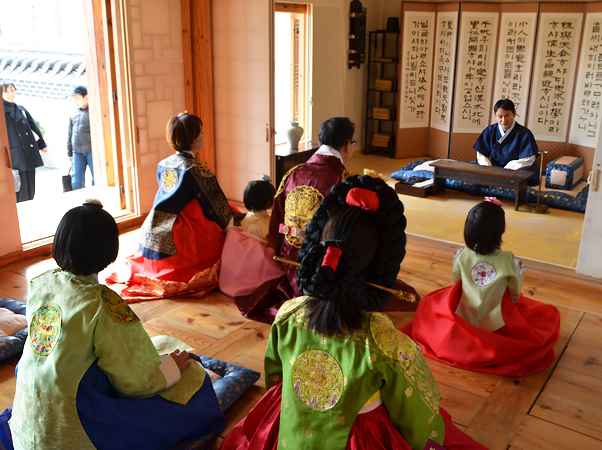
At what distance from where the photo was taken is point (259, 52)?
4.73 meters

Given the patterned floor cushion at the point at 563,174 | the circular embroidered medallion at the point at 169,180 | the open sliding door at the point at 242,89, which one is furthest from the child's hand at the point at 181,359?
the patterned floor cushion at the point at 563,174

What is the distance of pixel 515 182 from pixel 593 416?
3.20 meters

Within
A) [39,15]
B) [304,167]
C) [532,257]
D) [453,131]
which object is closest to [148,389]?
[304,167]

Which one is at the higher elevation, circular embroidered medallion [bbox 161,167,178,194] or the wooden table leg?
circular embroidered medallion [bbox 161,167,178,194]

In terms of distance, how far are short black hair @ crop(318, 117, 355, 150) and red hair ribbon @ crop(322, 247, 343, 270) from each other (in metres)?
1.90

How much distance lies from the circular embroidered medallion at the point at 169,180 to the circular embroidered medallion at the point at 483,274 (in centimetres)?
184

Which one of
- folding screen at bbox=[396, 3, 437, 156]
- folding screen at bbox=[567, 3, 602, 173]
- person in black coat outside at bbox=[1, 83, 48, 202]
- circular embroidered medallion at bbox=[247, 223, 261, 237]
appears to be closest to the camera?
circular embroidered medallion at bbox=[247, 223, 261, 237]

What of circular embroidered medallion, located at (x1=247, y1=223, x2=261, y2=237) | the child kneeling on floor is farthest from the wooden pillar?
the child kneeling on floor

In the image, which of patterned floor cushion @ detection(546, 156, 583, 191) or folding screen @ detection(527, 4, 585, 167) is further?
folding screen @ detection(527, 4, 585, 167)

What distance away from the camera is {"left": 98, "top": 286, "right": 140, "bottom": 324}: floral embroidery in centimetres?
167

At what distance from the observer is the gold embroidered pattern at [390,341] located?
1.50 metres

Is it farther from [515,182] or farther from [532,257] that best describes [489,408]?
[515,182]

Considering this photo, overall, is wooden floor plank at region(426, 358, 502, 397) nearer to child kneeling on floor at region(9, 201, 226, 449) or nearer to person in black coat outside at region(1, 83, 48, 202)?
child kneeling on floor at region(9, 201, 226, 449)

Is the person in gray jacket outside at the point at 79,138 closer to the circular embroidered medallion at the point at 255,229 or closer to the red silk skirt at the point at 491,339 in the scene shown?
the circular embroidered medallion at the point at 255,229
